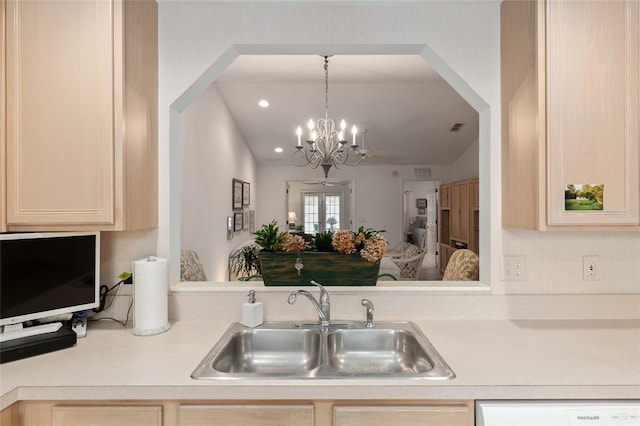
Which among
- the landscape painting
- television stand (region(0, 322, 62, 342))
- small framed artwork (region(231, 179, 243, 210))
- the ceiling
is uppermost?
the ceiling

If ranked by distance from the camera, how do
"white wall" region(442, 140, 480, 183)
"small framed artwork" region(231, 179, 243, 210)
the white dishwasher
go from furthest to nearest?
"white wall" region(442, 140, 480, 183) < "small framed artwork" region(231, 179, 243, 210) < the white dishwasher

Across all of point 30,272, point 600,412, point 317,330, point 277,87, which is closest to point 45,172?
point 30,272

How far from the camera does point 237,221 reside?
5.36 metres

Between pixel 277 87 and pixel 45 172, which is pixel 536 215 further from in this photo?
pixel 277 87

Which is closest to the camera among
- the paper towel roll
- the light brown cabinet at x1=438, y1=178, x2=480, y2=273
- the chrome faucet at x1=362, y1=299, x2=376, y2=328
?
the paper towel roll

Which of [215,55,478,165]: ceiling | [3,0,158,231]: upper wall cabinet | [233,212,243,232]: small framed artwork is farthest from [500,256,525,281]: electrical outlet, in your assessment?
[233,212,243,232]: small framed artwork

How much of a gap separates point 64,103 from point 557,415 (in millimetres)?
1966

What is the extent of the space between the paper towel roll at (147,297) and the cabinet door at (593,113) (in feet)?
5.16

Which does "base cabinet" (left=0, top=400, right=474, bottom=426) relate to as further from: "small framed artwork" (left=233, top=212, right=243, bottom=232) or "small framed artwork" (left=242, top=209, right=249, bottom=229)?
"small framed artwork" (left=242, top=209, right=249, bottom=229)

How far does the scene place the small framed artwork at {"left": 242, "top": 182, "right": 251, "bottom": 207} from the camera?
5.78m

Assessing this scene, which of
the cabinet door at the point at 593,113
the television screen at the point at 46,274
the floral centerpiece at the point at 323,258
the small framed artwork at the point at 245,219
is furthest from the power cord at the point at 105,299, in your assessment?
the small framed artwork at the point at 245,219

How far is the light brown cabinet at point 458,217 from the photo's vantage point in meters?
5.24

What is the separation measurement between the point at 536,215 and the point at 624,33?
76cm

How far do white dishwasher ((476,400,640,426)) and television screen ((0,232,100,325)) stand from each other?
1.51m
